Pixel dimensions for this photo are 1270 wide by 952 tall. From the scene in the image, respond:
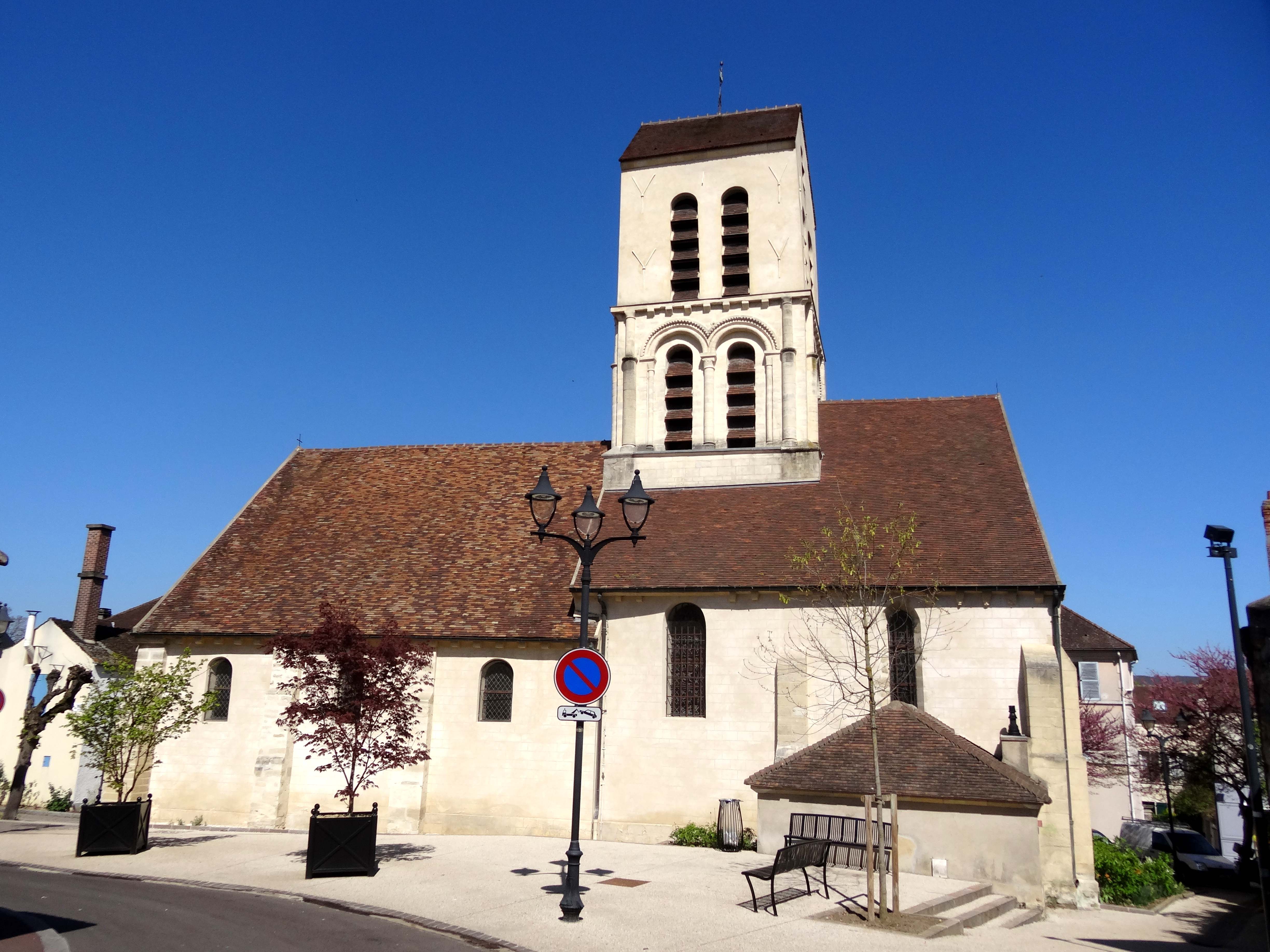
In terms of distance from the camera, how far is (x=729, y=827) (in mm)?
18047

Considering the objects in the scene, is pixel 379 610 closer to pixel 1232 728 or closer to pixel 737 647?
pixel 737 647

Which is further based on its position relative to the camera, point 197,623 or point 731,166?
point 731,166

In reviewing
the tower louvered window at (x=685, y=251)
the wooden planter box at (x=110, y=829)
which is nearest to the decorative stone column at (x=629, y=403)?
the tower louvered window at (x=685, y=251)

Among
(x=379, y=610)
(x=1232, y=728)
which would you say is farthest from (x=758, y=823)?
(x=1232, y=728)

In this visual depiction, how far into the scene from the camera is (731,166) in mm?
25703

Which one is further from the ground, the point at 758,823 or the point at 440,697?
the point at 440,697

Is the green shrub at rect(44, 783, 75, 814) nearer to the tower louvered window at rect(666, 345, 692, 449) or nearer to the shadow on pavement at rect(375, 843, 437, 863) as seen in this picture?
the shadow on pavement at rect(375, 843, 437, 863)

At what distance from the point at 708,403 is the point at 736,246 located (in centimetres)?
457

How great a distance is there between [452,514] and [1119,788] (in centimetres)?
2932

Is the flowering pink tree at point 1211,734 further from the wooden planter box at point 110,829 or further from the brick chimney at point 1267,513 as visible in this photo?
the wooden planter box at point 110,829

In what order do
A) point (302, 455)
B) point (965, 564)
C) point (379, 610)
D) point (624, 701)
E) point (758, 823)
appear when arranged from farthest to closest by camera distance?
1. point (302, 455)
2. point (379, 610)
3. point (624, 701)
4. point (965, 564)
5. point (758, 823)

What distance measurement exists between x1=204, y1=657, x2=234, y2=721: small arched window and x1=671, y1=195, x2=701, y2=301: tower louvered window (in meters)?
14.5

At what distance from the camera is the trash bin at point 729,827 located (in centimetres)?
1792

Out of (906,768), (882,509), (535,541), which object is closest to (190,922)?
(906,768)
